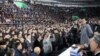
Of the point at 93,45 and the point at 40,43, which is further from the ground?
the point at 93,45

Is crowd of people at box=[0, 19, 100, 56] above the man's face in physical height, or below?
below

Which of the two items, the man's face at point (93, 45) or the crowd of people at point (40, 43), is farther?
the crowd of people at point (40, 43)

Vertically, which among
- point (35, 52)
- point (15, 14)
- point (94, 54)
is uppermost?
point (94, 54)

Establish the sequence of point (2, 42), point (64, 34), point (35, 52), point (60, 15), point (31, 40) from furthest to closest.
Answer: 1. point (60, 15)
2. point (64, 34)
3. point (31, 40)
4. point (2, 42)
5. point (35, 52)

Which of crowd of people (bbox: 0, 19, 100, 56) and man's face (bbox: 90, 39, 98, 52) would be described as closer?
man's face (bbox: 90, 39, 98, 52)

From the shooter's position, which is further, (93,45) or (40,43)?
(40,43)

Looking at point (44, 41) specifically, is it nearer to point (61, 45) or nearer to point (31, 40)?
point (31, 40)

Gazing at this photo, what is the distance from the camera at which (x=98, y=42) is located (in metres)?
4.48

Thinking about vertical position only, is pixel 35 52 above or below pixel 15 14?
above

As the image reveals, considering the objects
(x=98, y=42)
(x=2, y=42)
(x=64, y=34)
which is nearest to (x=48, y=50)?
(x=2, y=42)

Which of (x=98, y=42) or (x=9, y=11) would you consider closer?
(x=98, y=42)

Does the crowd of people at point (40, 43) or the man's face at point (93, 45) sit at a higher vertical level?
the man's face at point (93, 45)

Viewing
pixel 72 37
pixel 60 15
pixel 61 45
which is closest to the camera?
pixel 61 45

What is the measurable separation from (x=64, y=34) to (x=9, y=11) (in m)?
21.8
